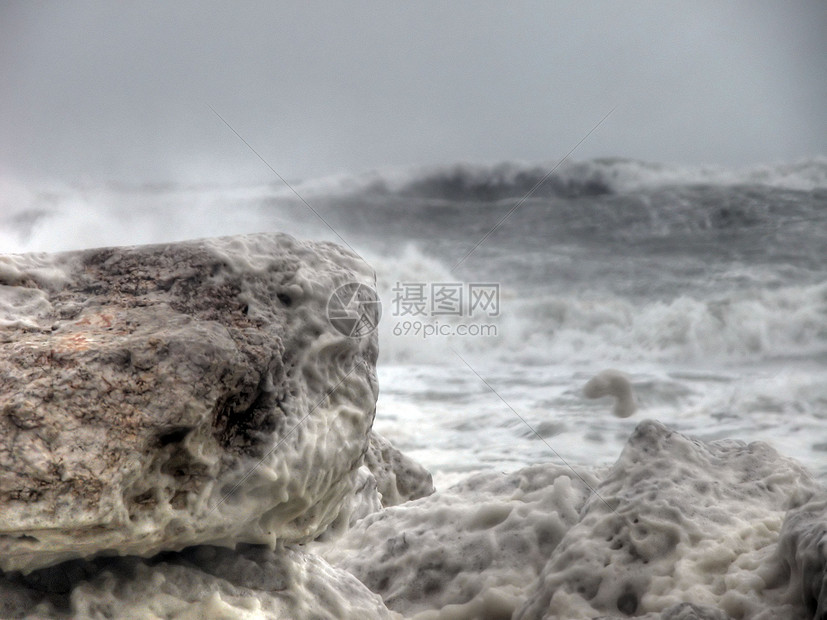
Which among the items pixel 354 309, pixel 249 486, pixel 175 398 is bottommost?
pixel 249 486

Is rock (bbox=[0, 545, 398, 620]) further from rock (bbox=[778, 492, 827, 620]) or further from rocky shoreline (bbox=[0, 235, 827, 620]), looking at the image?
rock (bbox=[778, 492, 827, 620])

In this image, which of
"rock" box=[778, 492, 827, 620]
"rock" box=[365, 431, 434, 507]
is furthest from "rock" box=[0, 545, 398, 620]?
"rock" box=[365, 431, 434, 507]

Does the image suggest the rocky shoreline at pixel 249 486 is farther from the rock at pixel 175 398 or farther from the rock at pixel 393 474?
the rock at pixel 393 474

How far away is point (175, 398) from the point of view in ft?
4.16

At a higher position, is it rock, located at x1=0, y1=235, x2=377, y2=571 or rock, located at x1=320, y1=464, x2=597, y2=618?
rock, located at x1=0, y1=235, x2=377, y2=571

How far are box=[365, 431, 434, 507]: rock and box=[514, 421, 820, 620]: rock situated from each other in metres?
1.06

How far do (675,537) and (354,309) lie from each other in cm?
90

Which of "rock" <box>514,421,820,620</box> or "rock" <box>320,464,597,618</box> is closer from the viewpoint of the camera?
"rock" <box>514,421,820,620</box>

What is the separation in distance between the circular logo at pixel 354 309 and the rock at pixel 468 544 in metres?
0.74

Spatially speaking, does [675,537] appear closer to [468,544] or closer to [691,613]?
[691,613]

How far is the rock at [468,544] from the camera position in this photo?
6.38 feet

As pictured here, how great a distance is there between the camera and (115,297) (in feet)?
4.72

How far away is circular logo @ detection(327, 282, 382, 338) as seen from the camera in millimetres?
1568

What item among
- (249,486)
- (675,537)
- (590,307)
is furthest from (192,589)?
(590,307)
